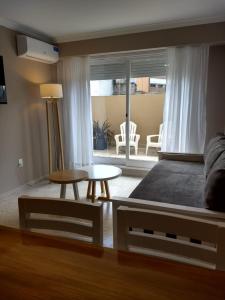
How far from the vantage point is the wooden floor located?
279 cm

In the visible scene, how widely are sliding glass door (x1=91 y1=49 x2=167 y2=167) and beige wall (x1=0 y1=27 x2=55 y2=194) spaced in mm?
1007

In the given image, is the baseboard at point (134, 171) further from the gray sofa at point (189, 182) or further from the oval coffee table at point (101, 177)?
the oval coffee table at point (101, 177)

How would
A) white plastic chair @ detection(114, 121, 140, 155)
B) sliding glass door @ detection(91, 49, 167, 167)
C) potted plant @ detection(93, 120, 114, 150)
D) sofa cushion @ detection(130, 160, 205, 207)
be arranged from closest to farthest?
sofa cushion @ detection(130, 160, 205, 207)
sliding glass door @ detection(91, 49, 167, 167)
white plastic chair @ detection(114, 121, 140, 155)
potted plant @ detection(93, 120, 114, 150)

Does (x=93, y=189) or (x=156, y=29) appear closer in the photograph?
(x=93, y=189)

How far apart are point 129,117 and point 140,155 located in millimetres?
743

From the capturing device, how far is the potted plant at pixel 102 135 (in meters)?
4.78

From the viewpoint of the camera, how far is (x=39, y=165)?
4.23 metres

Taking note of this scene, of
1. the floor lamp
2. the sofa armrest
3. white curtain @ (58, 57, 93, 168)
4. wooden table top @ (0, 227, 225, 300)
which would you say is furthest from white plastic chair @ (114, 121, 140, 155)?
wooden table top @ (0, 227, 225, 300)

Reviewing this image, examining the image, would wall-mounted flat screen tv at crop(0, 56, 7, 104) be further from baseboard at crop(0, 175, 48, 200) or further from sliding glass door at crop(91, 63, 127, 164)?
sliding glass door at crop(91, 63, 127, 164)

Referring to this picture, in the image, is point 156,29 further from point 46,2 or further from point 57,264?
point 57,264

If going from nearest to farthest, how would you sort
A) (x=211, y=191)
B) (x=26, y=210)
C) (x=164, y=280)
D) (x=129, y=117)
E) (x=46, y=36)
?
(x=164, y=280), (x=26, y=210), (x=211, y=191), (x=46, y=36), (x=129, y=117)

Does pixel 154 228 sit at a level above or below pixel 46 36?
below

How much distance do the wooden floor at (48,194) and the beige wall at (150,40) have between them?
2131mm

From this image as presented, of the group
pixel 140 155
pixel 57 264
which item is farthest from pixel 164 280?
pixel 140 155
